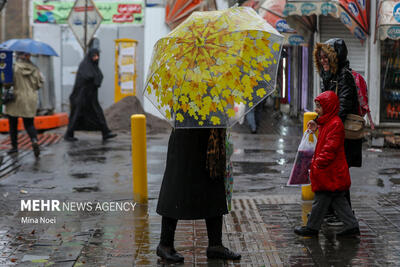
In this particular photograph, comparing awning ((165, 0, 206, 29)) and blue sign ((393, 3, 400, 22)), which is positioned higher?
awning ((165, 0, 206, 29))

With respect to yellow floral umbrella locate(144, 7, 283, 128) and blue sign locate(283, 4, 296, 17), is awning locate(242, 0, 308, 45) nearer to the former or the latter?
blue sign locate(283, 4, 296, 17)

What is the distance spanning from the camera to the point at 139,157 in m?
7.91

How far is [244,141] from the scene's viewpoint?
46.6ft

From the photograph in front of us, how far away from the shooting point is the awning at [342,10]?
13.9m

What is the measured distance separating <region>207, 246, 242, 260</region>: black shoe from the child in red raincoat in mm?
1017

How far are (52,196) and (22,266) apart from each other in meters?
2.91

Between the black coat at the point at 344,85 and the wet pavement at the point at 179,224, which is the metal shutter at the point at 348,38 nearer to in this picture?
the wet pavement at the point at 179,224

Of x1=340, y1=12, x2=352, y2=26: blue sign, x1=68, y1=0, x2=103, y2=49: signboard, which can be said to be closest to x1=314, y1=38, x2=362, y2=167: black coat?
x1=340, y1=12, x2=352, y2=26: blue sign

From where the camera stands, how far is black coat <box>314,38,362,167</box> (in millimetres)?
6555

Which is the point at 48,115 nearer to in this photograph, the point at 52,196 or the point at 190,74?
the point at 52,196

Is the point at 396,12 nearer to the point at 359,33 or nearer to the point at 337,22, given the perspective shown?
the point at 359,33

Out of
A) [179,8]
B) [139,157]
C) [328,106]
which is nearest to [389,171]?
[139,157]

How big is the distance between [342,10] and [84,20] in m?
5.92

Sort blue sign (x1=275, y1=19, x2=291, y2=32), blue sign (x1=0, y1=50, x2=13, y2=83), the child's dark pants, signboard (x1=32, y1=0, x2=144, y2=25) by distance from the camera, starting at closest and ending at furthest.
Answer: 1. the child's dark pants
2. blue sign (x1=0, y1=50, x2=13, y2=83)
3. blue sign (x1=275, y1=19, x2=291, y2=32)
4. signboard (x1=32, y1=0, x2=144, y2=25)
